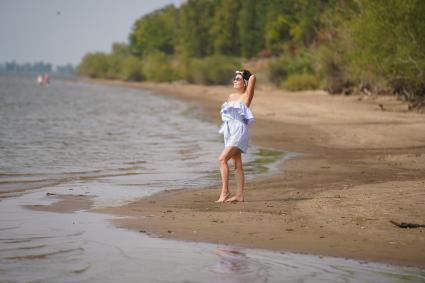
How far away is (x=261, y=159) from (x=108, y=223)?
861 centimetres

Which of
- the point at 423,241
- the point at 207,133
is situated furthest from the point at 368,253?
the point at 207,133

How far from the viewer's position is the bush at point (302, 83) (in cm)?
5172

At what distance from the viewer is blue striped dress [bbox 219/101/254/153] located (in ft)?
33.9

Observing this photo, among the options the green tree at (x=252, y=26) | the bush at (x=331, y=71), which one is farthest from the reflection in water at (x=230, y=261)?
the green tree at (x=252, y=26)

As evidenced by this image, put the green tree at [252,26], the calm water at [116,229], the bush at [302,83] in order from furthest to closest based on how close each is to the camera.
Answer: the green tree at [252,26] → the bush at [302,83] → the calm water at [116,229]

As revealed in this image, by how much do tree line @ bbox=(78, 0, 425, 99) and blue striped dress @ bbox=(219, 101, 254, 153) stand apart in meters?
3.35

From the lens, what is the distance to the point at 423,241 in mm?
7801

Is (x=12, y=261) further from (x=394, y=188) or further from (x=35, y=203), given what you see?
(x=394, y=188)

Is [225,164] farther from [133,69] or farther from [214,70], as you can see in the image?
[133,69]

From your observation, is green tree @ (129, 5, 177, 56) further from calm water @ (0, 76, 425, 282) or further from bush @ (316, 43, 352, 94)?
calm water @ (0, 76, 425, 282)

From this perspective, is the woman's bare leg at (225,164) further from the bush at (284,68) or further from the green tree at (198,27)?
the green tree at (198,27)

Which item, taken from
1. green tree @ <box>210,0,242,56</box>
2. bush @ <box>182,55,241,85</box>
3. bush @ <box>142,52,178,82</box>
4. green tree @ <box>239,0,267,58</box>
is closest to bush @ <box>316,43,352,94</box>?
bush @ <box>182,55,241,85</box>

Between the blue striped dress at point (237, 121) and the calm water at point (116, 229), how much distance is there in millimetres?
1934

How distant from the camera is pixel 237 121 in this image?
34.1ft
